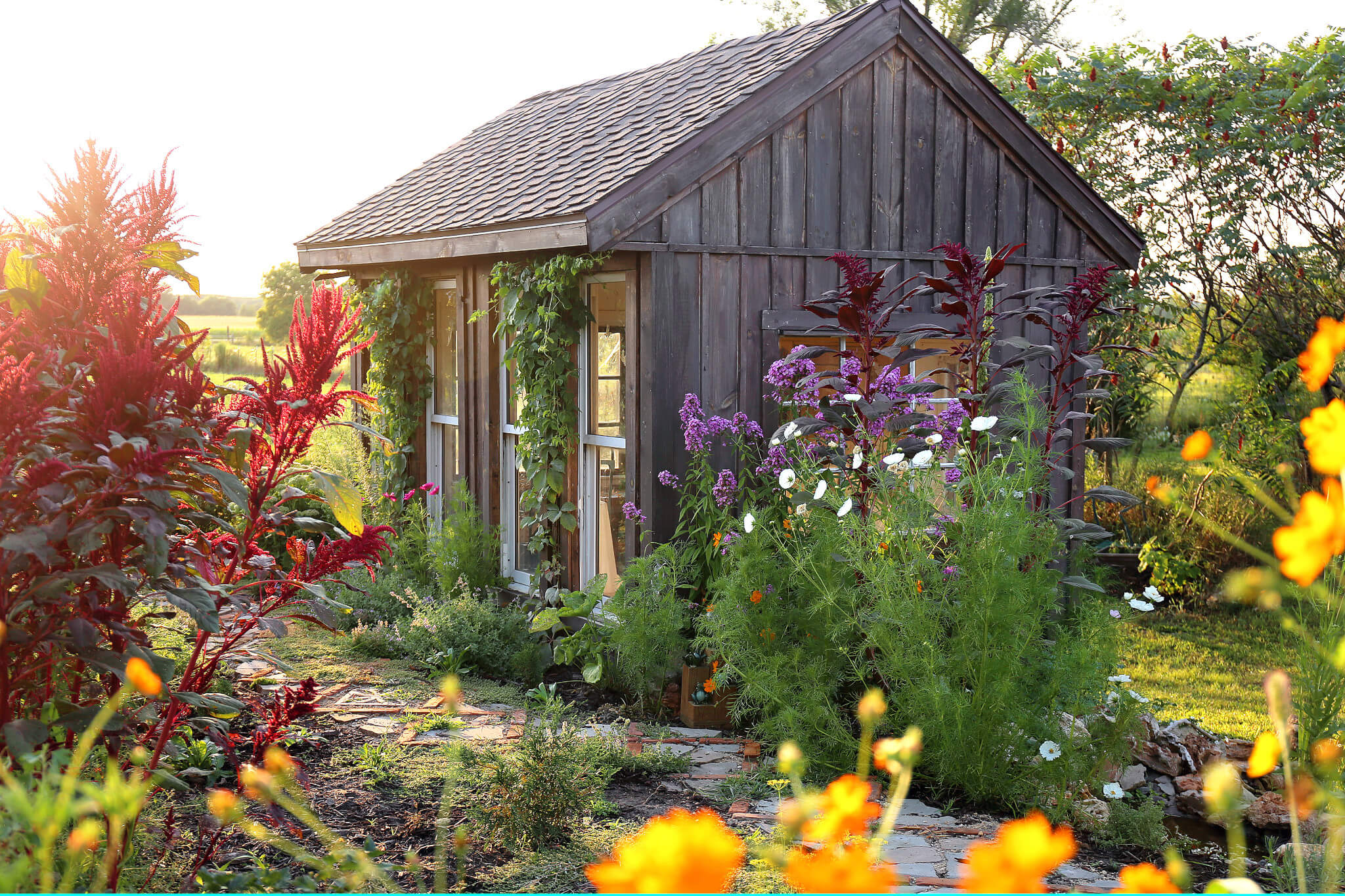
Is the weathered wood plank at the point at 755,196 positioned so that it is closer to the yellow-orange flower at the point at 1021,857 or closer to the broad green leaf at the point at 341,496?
the broad green leaf at the point at 341,496

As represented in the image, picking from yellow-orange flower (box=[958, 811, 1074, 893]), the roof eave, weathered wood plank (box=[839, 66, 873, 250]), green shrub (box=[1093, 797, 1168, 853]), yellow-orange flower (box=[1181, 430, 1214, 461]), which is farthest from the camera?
weathered wood plank (box=[839, 66, 873, 250])

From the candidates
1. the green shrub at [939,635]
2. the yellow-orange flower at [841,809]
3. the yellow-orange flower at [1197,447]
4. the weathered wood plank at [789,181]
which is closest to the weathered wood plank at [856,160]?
the weathered wood plank at [789,181]

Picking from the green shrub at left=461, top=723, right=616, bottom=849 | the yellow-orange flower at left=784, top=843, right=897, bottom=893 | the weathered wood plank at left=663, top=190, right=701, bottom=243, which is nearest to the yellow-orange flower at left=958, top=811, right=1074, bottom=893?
the yellow-orange flower at left=784, top=843, right=897, bottom=893

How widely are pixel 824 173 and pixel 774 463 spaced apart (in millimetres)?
1957

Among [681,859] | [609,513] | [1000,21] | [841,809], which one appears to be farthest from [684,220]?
Result: [1000,21]

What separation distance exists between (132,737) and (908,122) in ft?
17.8

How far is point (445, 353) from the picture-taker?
8.30 metres

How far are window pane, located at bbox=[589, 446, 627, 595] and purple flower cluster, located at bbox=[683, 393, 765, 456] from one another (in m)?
0.68

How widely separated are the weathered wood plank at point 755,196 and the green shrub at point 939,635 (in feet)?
6.42

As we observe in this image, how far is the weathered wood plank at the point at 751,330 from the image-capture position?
6.05m

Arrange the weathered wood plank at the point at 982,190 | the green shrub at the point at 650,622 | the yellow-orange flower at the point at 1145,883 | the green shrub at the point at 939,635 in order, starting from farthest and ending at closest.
Result: 1. the weathered wood plank at the point at 982,190
2. the green shrub at the point at 650,622
3. the green shrub at the point at 939,635
4. the yellow-orange flower at the point at 1145,883

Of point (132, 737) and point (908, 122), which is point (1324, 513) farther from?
point (908, 122)

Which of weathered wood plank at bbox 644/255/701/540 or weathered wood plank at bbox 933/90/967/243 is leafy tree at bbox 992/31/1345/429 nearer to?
weathered wood plank at bbox 933/90/967/243

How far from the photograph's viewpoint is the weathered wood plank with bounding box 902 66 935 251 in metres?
6.71
